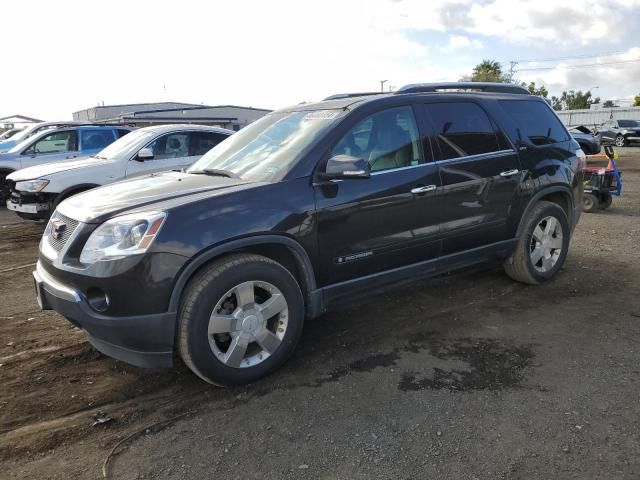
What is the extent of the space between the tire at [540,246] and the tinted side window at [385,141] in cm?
162

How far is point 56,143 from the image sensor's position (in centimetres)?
1100

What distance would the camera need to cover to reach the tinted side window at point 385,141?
3.82m

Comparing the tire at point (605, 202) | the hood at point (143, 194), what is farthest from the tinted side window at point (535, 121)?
the tire at point (605, 202)

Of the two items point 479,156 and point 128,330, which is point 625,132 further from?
point 128,330

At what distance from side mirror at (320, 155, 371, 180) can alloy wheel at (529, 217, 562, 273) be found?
242 centimetres

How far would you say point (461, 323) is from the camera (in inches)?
171

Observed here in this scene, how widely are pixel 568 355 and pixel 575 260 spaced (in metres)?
2.91

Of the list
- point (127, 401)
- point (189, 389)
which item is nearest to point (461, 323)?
point (189, 389)

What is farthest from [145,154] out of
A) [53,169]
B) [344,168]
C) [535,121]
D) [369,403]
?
[369,403]

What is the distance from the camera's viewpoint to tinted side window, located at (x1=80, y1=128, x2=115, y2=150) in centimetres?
1102

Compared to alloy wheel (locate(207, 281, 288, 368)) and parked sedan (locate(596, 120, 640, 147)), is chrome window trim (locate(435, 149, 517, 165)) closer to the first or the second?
alloy wheel (locate(207, 281, 288, 368))

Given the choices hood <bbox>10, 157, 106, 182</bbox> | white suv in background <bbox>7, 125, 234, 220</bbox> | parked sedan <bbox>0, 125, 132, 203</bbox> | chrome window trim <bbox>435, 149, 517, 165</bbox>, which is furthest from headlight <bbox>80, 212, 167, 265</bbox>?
parked sedan <bbox>0, 125, 132, 203</bbox>

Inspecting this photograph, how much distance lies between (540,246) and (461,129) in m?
1.61

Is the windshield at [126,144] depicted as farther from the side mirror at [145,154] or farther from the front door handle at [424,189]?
the front door handle at [424,189]
